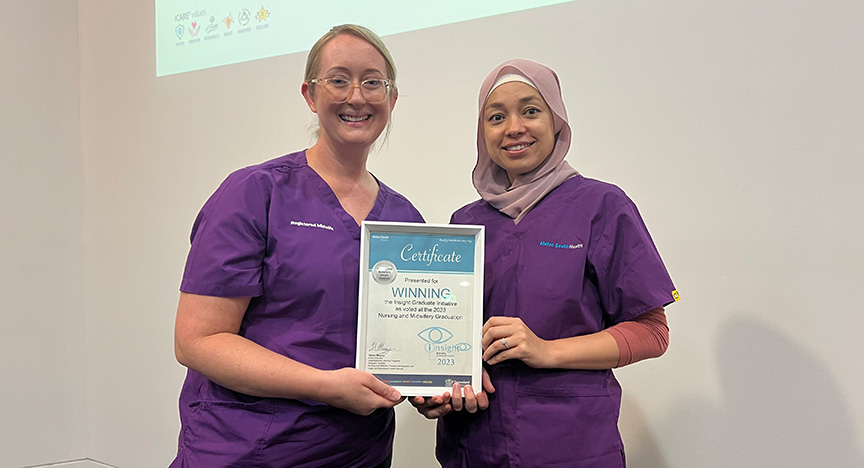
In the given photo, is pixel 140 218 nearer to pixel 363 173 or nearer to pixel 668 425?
pixel 363 173

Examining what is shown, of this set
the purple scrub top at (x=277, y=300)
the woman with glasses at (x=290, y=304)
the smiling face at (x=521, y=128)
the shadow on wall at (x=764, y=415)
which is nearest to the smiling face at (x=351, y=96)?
the woman with glasses at (x=290, y=304)

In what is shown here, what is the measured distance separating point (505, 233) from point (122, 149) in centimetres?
252

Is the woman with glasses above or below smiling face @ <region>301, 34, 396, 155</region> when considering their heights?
below

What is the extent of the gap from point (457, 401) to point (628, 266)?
40 cm

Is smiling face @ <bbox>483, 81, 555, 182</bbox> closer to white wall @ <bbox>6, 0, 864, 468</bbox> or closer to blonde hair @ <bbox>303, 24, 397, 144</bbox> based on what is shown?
blonde hair @ <bbox>303, 24, 397, 144</bbox>

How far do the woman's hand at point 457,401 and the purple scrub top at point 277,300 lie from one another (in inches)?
5.8

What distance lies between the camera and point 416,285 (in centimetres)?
136

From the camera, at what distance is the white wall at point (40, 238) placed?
126 inches

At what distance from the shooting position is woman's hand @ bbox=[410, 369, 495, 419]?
132 centimetres

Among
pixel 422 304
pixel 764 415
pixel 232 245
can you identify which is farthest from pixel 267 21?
pixel 764 415

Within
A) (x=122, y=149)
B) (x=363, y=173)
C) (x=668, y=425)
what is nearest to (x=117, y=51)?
(x=122, y=149)

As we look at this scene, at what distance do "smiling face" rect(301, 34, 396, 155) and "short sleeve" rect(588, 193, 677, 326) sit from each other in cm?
51
